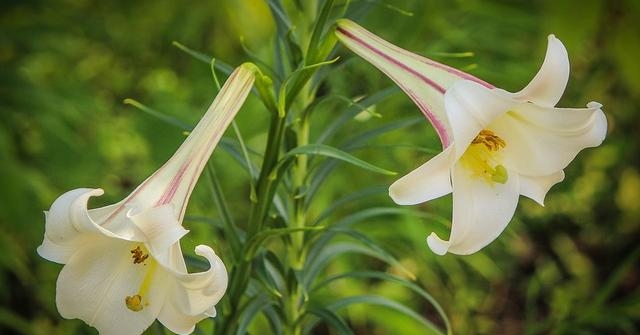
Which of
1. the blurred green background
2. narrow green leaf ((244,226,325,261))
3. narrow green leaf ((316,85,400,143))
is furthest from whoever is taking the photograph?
the blurred green background

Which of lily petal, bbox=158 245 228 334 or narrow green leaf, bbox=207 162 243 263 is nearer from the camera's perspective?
lily petal, bbox=158 245 228 334

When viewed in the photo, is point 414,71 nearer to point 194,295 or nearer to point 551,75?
point 551,75

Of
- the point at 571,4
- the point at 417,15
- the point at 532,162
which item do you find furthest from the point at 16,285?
the point at 532,162

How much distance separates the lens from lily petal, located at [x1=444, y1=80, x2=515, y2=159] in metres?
0.63

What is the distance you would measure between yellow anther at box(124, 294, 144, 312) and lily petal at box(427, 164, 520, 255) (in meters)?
0.22

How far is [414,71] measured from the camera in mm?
693

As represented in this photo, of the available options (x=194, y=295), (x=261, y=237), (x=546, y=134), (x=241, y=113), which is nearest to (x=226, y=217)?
(x=261, y=237)

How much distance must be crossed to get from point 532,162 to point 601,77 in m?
1.77

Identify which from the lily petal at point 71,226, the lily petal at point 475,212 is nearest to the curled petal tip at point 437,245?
the lily petal at point 475,212

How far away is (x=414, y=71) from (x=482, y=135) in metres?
0.09

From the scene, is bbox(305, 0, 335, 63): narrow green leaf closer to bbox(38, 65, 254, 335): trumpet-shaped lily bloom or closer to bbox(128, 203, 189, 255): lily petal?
bbox(38, 65, 254, 335): trumpet-shaped lily bloom

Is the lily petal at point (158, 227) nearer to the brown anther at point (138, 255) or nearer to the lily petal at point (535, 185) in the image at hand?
the brown anther at point (138, 255)

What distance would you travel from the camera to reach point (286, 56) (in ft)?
2.94

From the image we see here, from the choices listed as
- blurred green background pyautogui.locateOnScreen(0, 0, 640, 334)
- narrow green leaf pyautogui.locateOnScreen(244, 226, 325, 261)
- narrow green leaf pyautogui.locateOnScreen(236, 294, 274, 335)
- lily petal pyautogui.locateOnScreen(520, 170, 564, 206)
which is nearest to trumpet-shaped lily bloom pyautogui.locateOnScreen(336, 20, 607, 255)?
lily petal pyautogui.locateOnScreen(520, 170, 564, 206)
